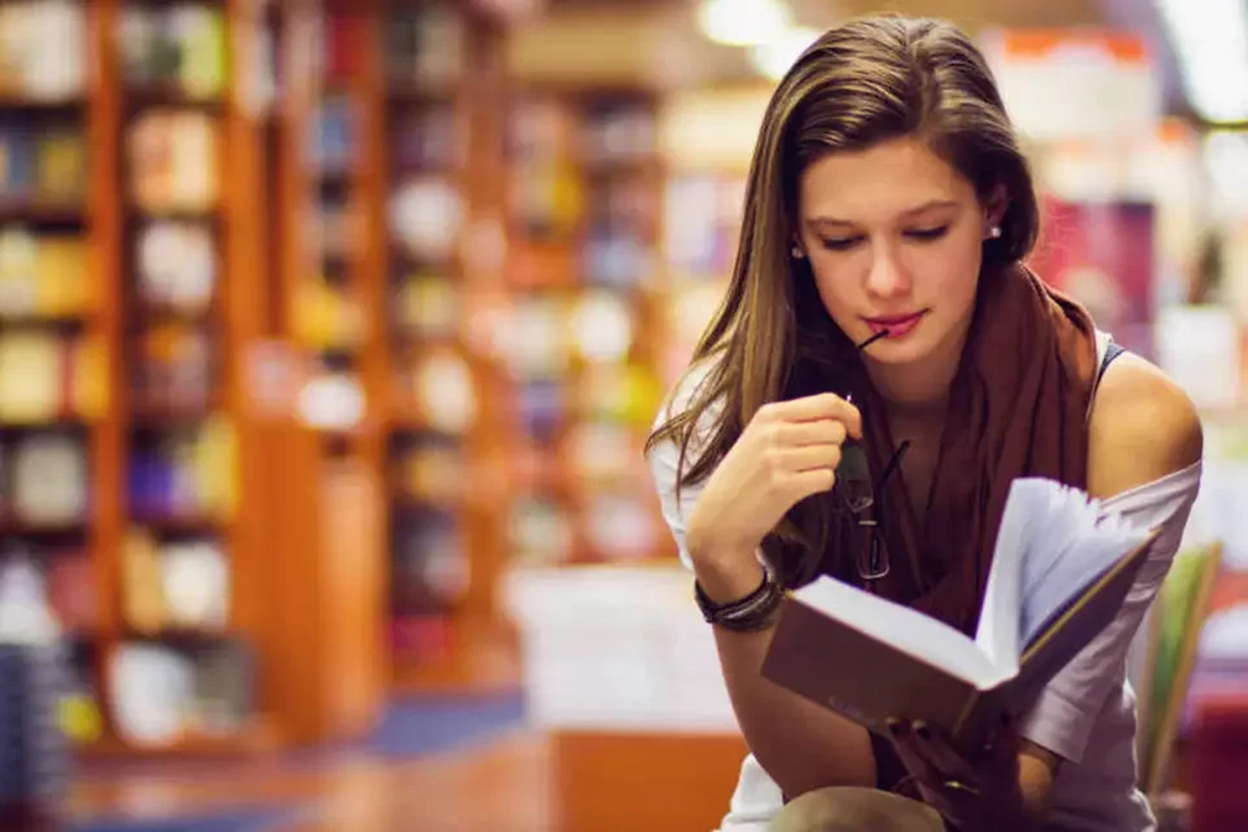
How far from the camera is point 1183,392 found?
6.14 ft

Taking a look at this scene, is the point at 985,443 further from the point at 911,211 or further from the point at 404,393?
the point at 404,393

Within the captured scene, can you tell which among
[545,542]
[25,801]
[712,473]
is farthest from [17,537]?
[712,473]

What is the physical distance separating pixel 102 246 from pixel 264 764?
190 cm

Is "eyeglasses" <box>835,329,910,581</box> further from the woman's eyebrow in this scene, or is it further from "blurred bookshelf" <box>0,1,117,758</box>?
"blurred bookshelf" <box>0,1,117,758</box>

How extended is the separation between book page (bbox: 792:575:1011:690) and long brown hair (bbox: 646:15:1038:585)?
30cm

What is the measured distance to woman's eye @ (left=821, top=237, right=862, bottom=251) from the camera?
1.86 m

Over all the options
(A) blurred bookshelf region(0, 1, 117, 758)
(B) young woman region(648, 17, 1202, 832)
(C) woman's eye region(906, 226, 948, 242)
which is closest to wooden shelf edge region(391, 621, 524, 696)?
(A) blurred bookshelf region(0, 1, 117, 758)

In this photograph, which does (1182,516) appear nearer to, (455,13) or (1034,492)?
(1034,492)

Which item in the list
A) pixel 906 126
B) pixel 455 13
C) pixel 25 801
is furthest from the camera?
pixel 455 13

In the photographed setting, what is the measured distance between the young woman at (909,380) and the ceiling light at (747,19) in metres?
7.83

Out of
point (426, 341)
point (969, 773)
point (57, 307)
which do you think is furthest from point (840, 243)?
point (426, 341)

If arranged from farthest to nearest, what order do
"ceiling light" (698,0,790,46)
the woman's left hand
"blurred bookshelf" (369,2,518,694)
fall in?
"ceiling light" (698,0,790,46), "blurred bookshelf" (369,2,518,694), the woman's left hand

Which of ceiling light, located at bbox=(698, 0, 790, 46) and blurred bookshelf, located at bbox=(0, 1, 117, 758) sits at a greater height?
ceiling light, located at bbox=(698, 0, 790, 46)

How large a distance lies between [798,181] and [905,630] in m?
0.53
